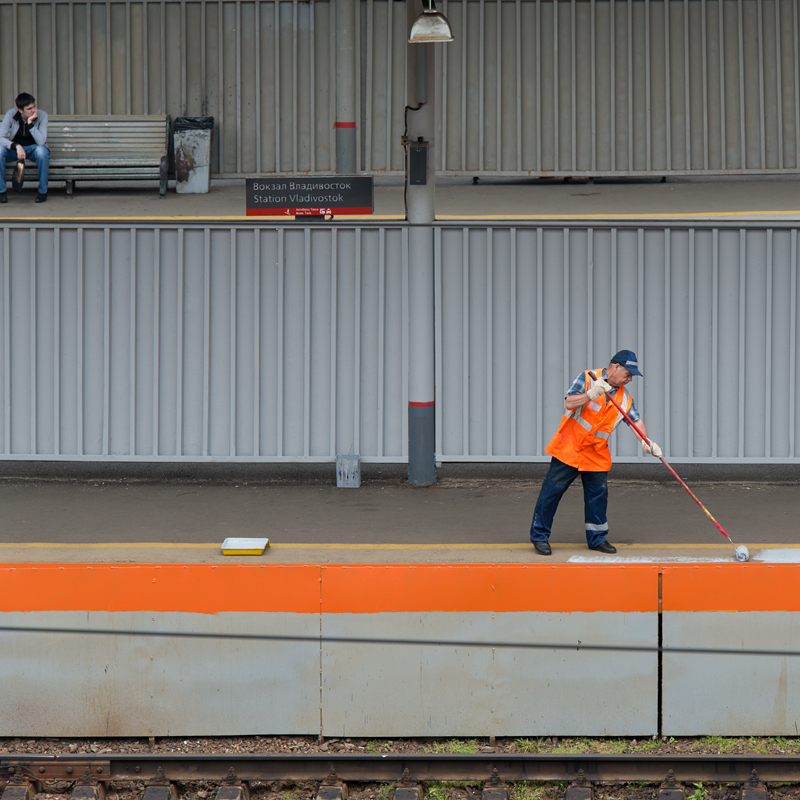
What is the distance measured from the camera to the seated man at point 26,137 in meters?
14.1

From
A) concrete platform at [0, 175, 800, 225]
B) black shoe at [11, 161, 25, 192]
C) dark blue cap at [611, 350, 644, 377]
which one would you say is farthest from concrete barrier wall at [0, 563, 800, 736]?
black shoe at [11, 161, 25, 192]

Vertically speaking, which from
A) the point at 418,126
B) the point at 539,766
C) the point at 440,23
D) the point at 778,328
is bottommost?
the point at 539,766

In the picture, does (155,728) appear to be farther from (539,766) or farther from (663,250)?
(663,250)

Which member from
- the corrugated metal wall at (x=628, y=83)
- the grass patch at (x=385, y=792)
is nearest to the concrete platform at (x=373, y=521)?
the grass patch at (x=385, y=792)

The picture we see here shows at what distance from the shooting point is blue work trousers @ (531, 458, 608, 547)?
24.2ft

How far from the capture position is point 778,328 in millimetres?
9516

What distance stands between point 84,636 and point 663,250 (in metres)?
6.08

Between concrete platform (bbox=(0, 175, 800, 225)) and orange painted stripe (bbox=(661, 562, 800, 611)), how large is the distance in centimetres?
705

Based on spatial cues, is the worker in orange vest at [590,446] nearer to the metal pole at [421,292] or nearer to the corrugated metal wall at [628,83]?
the metal pole at [421,292]

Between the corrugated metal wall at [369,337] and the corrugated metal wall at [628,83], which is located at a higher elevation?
the corrugated metal wall at [628,83]

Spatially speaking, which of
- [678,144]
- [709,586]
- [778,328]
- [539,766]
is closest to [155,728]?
[539,766]

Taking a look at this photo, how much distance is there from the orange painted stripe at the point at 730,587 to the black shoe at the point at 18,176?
11515mm

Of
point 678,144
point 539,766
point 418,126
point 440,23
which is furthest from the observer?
point 678,144

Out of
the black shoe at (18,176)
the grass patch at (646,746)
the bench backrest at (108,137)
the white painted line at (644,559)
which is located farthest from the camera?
the bench backrest at (108,137)
